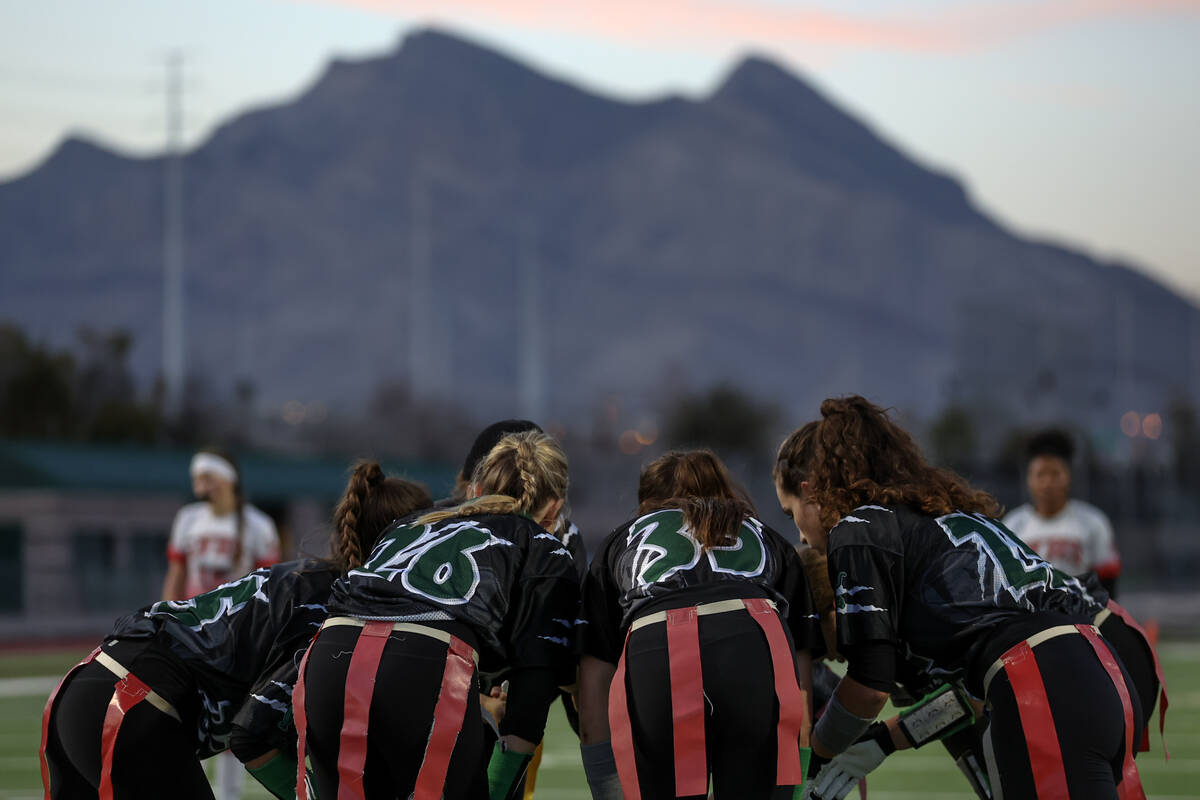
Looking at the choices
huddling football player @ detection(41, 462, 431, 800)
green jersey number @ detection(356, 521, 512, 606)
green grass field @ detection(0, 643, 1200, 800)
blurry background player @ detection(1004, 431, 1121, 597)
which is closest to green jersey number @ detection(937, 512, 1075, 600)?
green jersey number @ detection(356, 521, 512, 606)

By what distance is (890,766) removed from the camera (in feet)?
39.2

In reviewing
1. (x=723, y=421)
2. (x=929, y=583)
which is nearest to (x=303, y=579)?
(x=929, y=583)

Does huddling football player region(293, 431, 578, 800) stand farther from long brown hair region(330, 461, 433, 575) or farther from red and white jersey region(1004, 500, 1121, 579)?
red and white jersey region(1004, 500, 1121, 579)

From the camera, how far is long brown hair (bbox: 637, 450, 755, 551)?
5480 millimetres

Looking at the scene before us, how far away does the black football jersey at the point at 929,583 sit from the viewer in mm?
5305

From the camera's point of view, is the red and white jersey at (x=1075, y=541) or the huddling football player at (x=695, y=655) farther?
the red and white jersey at (x=1075, y=541)

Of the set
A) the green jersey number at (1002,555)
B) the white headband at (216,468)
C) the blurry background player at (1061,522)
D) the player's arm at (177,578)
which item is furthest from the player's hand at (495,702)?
the player's arm at (177,578)

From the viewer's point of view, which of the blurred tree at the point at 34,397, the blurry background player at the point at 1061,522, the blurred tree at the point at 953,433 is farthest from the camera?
the blurred tree at the point at 953,433

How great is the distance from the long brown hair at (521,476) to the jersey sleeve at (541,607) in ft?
0.71

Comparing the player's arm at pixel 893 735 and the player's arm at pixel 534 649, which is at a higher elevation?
the player's arm at pixel 534 649

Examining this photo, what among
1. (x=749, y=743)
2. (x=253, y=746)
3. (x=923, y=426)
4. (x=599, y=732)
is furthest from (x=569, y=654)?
(x=923, y=426)

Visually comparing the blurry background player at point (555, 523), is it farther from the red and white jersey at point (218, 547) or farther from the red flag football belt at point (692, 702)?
the red and white jersey at point (218, 547)

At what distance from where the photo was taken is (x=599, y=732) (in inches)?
220

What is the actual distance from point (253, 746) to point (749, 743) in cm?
170
